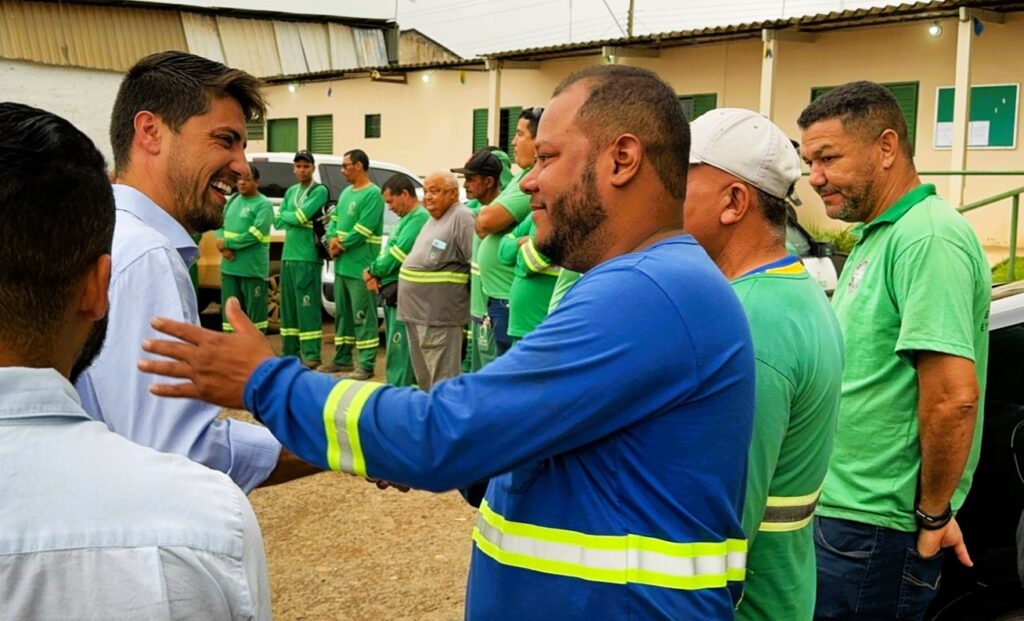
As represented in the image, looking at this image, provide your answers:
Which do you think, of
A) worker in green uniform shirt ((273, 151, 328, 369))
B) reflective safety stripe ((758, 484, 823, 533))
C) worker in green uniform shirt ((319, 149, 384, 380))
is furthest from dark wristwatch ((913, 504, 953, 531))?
worker in green uniform shirt ((273, 151, 328, 369))

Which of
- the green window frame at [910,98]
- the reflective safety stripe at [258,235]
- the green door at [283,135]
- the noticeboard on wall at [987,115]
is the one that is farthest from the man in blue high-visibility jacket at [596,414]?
the green door at [283,135]

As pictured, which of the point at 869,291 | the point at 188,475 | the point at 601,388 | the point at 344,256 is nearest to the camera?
the point at 188,475

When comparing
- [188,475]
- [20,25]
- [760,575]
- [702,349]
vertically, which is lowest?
[760,575]

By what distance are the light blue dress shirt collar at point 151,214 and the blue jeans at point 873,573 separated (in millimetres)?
1979

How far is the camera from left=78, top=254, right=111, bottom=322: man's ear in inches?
56.8

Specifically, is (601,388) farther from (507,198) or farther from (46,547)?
(507,198)

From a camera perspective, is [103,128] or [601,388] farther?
[103,128]

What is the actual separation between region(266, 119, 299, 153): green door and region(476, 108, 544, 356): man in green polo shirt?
19.9 meters

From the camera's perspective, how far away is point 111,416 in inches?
94.3

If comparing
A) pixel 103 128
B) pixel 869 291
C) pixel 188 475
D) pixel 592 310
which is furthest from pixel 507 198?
pixel 103 128

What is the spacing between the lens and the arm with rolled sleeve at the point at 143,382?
7.72 feet

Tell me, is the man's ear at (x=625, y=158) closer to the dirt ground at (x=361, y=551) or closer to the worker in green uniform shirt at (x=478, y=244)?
the dirt ground at (x=361, y=551)

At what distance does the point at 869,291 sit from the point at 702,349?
1.50 metres

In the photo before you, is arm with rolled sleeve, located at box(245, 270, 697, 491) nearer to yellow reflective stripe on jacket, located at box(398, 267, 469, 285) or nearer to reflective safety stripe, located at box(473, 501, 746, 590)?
reflective safety stripe, located at box(473, 501, 746, 590)
